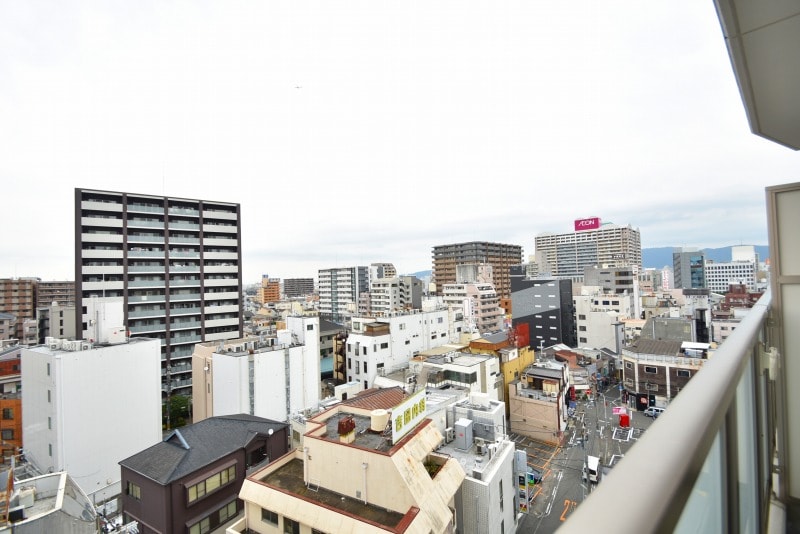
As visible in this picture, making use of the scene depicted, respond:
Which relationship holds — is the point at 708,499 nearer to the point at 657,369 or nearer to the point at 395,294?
the point at 657,369

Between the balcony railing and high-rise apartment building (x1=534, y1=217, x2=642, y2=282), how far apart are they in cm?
7289

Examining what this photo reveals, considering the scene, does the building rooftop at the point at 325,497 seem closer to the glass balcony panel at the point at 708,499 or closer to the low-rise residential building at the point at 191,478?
the low-rise residential building at the point at 191,478

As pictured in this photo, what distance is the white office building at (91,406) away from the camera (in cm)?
1379

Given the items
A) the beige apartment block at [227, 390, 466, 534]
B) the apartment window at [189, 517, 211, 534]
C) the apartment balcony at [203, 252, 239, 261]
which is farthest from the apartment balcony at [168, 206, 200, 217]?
the beige apartment block at [227, 390, 466, 534]

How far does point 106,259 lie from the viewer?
25.0 meters

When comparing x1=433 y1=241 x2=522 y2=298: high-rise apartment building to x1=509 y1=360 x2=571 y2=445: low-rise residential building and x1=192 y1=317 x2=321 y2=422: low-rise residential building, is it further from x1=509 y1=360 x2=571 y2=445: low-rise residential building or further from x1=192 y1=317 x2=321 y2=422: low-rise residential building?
x1=192 y1=317 x2=321 y2=422: low-rise residential building

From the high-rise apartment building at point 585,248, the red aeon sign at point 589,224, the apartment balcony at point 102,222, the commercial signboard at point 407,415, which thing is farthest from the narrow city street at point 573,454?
the red aeon sign at point 589,224

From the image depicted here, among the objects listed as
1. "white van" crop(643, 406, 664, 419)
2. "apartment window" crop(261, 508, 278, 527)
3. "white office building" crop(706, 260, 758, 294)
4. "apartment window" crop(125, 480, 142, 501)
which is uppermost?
"white office building" crop(706, 260, 758, 294)

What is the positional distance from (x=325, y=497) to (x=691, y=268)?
8258 centimetres

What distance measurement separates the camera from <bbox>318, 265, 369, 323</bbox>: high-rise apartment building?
196 feet

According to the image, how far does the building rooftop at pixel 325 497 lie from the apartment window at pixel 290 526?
0.45m

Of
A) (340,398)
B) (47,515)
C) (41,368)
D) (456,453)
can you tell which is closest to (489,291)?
(340,398)

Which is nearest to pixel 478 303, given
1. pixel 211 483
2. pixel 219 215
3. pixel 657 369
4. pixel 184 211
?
pixel 657 369

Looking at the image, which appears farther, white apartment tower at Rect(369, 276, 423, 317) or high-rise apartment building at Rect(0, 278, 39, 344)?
white apartment tower at Rect(369, 276, 423, 317)
